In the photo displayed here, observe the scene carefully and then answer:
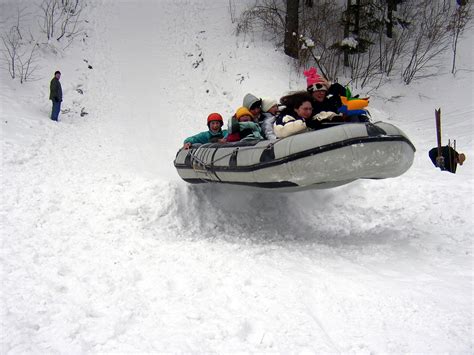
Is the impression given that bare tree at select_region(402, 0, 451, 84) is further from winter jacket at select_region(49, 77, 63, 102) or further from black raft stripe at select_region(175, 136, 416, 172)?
winter jacket at select_region(49, 77, 63, 102)

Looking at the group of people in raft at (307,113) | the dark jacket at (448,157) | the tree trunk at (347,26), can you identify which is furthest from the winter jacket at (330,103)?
the tree trunk at (347,26)

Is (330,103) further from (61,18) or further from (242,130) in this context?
(61,18)

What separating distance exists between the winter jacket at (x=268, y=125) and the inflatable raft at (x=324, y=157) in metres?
0.69

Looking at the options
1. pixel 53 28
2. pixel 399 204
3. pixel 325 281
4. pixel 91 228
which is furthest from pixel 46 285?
pixel 53 28

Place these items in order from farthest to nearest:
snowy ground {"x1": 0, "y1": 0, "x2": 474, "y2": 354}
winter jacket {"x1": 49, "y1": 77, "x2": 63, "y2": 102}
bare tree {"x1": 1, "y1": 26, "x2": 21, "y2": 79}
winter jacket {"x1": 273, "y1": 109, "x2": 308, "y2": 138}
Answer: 1. bare tree {"x1": 1, "y1": 26, "x2": 21, "y2": 79}
2. winter jacket {"x1": 49, "y1": 77, "x2": 63, "y2": 102}
3. winter jacket {"x1": 273, "y1": 109, "x2": 308, "y2": 138}
4. snowy ground {"x1": 0, "y1": 0, "x2": 474, "y2": 354}

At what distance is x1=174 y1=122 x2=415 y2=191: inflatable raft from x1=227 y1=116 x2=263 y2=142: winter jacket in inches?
21.0

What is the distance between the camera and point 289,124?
4.06 metres

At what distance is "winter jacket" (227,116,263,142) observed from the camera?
4836 millimetres

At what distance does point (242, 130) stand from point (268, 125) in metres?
0.37

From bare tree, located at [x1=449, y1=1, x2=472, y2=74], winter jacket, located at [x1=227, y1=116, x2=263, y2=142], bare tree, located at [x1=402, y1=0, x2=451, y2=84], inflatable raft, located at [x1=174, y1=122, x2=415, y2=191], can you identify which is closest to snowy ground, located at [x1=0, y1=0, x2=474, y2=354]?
inflatable raft, located at [x1=174, y1=122, x2=415, y2=191]

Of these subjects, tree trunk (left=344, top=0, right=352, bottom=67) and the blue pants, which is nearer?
the blue pants

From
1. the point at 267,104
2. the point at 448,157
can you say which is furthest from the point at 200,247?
the point at 448,157

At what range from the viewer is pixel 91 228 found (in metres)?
4.04

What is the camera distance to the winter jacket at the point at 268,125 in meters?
4.93
